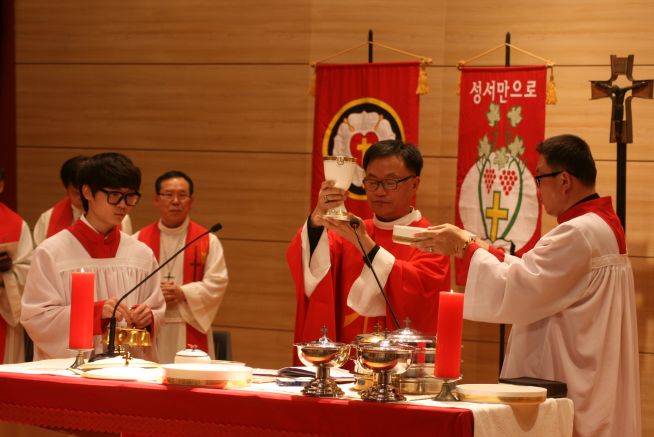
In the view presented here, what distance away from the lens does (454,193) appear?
736cm

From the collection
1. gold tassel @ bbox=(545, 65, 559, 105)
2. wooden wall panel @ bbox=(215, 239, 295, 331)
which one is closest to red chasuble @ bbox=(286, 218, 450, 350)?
gold tassel @ bbox=(545, 65, 559, 105)

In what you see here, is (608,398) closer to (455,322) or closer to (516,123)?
(455,322)

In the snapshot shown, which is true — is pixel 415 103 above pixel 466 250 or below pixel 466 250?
above

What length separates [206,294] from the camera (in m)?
6.96

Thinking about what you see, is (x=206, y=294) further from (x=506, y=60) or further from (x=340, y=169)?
(x=340, y=169)

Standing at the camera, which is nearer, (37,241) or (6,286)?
(6,286)

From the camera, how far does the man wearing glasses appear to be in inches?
176

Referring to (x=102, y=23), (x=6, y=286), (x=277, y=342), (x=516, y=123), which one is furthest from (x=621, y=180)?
(x=102, y=23)

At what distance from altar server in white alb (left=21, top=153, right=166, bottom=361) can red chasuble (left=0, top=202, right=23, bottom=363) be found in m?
1.82

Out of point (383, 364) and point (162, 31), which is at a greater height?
point (162, 31)

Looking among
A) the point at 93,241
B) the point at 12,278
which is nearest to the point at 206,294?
the point at 12,278

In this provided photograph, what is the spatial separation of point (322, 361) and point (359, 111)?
4035 mm

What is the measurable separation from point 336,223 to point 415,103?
9.25 feet

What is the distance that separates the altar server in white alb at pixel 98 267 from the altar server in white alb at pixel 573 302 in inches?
58.4
